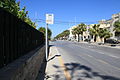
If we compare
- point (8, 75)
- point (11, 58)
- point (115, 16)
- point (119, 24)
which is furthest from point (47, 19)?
point (115, 16)

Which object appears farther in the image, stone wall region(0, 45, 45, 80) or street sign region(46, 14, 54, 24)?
street sign region(46, 14, 54, 24)

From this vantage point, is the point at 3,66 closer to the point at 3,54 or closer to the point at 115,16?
the point at 3,54

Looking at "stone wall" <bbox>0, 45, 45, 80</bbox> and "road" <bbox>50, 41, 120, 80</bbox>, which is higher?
"stone wall" <bbox>0, 45, 45, 80</bbox>

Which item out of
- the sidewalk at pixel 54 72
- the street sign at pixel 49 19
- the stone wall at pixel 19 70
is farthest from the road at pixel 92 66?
the street sign at pixel 49 19

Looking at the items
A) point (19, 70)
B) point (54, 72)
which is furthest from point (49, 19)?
point (19, 70)

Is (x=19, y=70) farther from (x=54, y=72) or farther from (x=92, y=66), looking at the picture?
(x=92, y=66)

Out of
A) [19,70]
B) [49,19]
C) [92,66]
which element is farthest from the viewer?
[49,19]

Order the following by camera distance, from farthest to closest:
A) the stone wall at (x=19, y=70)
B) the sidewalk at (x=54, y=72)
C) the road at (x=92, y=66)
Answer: the road at (x=92, y=66), the sidewalk at (x=54, y=72), the stone wall at (x=19, y=70)

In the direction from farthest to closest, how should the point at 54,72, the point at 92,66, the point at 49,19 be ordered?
the point at 49,19, the point at 92,66, the point at 54,72

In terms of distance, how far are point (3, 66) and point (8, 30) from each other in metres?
0.86

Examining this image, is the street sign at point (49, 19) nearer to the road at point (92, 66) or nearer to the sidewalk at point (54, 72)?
the road at point (92, 66)

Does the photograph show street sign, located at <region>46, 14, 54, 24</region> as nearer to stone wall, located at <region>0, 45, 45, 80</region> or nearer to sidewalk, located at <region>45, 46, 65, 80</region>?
sidewalk, located at <region>45, 46, 65, 80</region>

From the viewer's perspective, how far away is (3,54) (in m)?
3.93

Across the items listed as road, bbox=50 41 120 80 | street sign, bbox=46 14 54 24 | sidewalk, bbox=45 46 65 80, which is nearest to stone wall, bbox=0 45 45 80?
sidewalk, bbox=45 46 65 80
